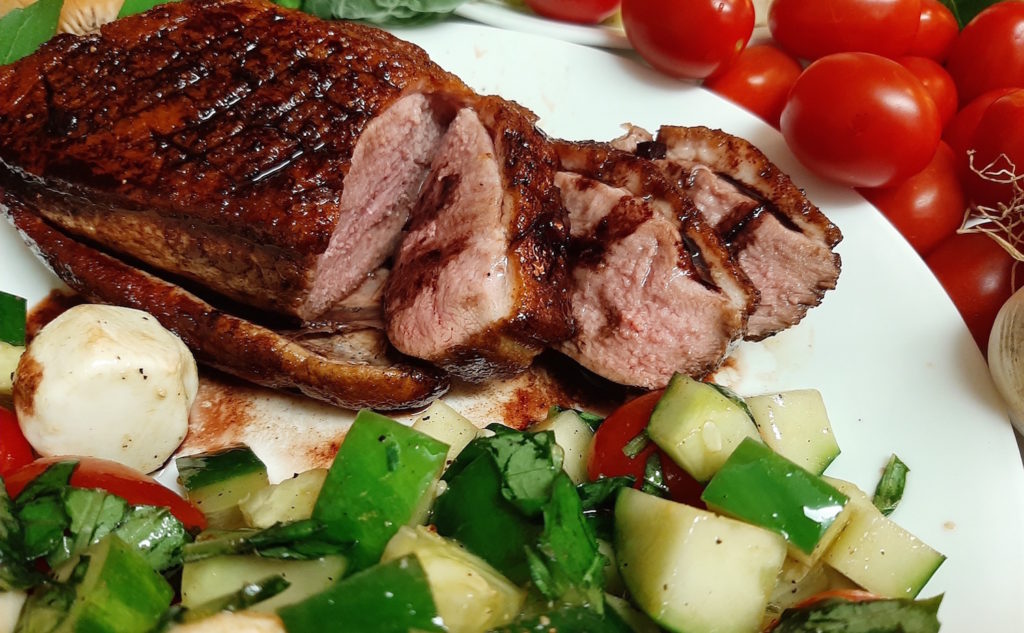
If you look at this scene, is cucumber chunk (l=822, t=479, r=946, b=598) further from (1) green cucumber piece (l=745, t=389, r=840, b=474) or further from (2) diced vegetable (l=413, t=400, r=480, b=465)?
(2) diced vegetable (l=413, t=400, r=480, b=465)

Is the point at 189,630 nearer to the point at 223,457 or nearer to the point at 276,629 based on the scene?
the point at 276,629

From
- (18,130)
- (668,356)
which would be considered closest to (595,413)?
(668,356)

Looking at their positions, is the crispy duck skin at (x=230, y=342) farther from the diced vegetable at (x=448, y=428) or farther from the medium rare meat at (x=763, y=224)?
the medium rare meat at (x=763, y=224)

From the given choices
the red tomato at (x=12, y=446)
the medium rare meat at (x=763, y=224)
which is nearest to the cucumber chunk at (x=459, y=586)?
the red tomato at (x=12, y=446)

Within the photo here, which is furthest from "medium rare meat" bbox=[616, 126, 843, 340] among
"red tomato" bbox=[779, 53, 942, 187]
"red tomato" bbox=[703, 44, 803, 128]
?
"red tomato" bbox=[703, 44, 803, 128]

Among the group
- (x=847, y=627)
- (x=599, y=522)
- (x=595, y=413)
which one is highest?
(x=847, y=627)

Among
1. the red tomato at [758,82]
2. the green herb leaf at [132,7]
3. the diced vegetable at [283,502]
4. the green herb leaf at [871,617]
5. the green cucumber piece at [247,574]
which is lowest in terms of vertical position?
the diced vegetable at [283,502]
